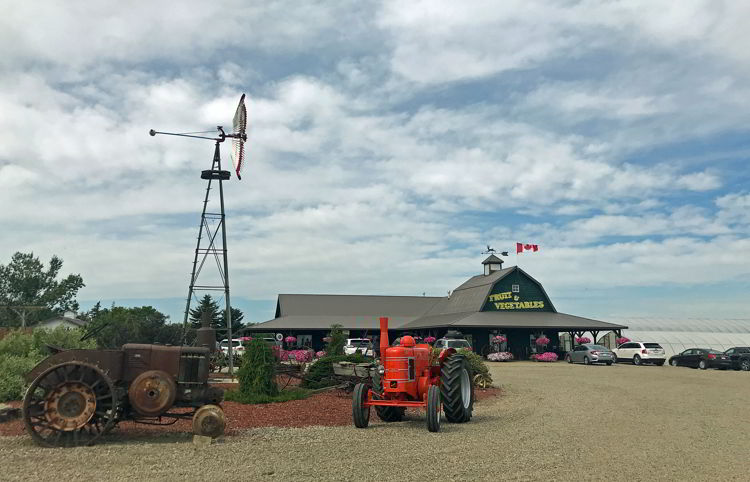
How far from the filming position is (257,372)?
53.8 ft

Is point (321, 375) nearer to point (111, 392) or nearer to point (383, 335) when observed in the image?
point (383, 335)

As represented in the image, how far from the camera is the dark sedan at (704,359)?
35.5 meters

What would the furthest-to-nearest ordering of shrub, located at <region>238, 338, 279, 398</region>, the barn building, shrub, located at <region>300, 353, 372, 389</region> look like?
the barn building < shrub, located at <region>300, 353, 372, 389</region> < shrub, located at <region>238, 338, 279, 398</region>

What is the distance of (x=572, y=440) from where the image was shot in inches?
435

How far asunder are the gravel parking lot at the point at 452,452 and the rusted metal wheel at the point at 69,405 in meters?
0.37

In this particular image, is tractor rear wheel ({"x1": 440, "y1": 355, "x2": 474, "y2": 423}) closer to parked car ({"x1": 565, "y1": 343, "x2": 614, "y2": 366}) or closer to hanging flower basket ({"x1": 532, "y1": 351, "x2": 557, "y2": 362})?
parked car ({"x1": 565, "y1": 343, "x2": 614, "y2": 366})

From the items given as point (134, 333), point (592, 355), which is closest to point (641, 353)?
point (592, 355)

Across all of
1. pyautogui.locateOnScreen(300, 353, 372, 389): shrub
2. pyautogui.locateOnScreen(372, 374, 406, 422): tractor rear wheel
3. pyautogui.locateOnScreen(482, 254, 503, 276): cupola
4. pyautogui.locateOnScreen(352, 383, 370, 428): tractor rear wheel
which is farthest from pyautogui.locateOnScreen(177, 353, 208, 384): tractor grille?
pyautogui.locateOnScreen(482, 254, 503, 276): cupola

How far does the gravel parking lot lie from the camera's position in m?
8.41

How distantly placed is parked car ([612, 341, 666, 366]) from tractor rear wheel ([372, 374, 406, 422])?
100 feet

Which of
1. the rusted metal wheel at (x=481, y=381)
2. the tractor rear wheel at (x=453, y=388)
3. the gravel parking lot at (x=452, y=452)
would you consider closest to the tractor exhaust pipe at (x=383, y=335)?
the tractor rear wheel at (x=453, y=388)

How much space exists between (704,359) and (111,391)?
35.2 m

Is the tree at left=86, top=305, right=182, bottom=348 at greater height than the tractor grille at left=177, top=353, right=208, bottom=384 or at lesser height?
greater

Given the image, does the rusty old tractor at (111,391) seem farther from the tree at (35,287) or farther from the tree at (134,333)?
the tree at (35,287)
